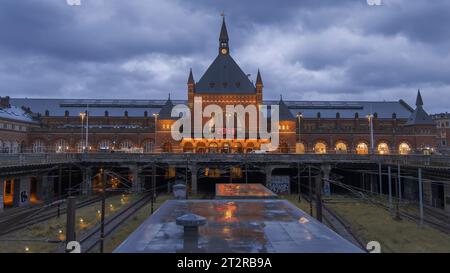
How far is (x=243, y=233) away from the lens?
47.9 ft

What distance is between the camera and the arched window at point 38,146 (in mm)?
88688

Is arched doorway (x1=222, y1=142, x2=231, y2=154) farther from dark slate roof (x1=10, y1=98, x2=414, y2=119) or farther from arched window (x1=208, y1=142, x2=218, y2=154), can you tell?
dark slate roof (x1=10, y1=98, x2=414, y2=119)

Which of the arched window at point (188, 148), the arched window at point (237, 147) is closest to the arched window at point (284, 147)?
the arched window at point (237, 147)

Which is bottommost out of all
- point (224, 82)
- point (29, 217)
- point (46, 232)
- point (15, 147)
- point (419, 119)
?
point (46, 232)

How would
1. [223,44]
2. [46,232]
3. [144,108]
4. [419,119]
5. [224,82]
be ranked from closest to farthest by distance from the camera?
[46,232] → [224,82] → [419,119] → [223,44] → [144,108]

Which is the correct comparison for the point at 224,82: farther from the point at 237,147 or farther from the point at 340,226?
the point at 340,226

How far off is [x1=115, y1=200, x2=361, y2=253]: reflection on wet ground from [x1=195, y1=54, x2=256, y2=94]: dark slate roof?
64.4 m

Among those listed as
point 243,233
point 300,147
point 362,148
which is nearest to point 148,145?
point 300,147

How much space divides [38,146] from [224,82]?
162ft

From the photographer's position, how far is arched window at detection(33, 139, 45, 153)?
291 feet

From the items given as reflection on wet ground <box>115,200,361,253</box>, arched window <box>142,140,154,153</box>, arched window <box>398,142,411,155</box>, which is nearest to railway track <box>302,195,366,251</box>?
reflection on wet ground <box>115,200,361,253</box>

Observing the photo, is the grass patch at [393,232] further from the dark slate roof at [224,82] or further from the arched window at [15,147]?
the arched window at [15,147]

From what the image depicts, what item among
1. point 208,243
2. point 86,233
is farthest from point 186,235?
point 86,233
